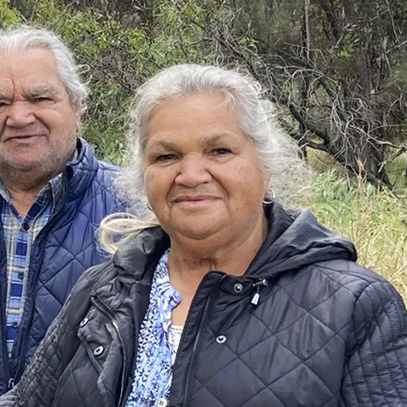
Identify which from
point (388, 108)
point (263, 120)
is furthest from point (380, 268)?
point (388, 108)

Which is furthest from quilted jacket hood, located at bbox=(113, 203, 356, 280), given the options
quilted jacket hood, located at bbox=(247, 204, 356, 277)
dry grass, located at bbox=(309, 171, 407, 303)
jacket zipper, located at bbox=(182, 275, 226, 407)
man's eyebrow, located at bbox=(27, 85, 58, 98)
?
dry grass, located at bbox=(309, 171, 407, 303)

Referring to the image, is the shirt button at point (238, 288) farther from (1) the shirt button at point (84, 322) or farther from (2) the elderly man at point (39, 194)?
(2) the elderly man at point (39, 194)

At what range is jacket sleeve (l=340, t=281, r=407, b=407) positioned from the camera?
69.8 inches

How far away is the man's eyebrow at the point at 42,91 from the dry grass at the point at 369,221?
6.63 ft

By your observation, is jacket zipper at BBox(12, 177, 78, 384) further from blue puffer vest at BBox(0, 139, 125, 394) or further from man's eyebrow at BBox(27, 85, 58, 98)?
man's eyebrow at BBox(27, 85, 58, 98)

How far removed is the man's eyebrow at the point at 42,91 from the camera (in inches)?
114

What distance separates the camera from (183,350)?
1.92m

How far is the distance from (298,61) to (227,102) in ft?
38.7

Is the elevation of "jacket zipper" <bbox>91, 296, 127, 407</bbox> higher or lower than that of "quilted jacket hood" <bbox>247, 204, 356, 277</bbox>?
lower

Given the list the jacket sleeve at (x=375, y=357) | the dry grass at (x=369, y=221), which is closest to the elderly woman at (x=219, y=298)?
the jacket sleeve at (x=375, y=357)

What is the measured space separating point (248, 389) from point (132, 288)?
47 cm

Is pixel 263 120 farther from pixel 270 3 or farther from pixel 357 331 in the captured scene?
pixel 270 3

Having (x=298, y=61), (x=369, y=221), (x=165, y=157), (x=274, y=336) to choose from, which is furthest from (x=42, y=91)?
(x=298, y=61)

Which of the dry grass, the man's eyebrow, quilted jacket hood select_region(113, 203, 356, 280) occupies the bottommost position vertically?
the dry grass
